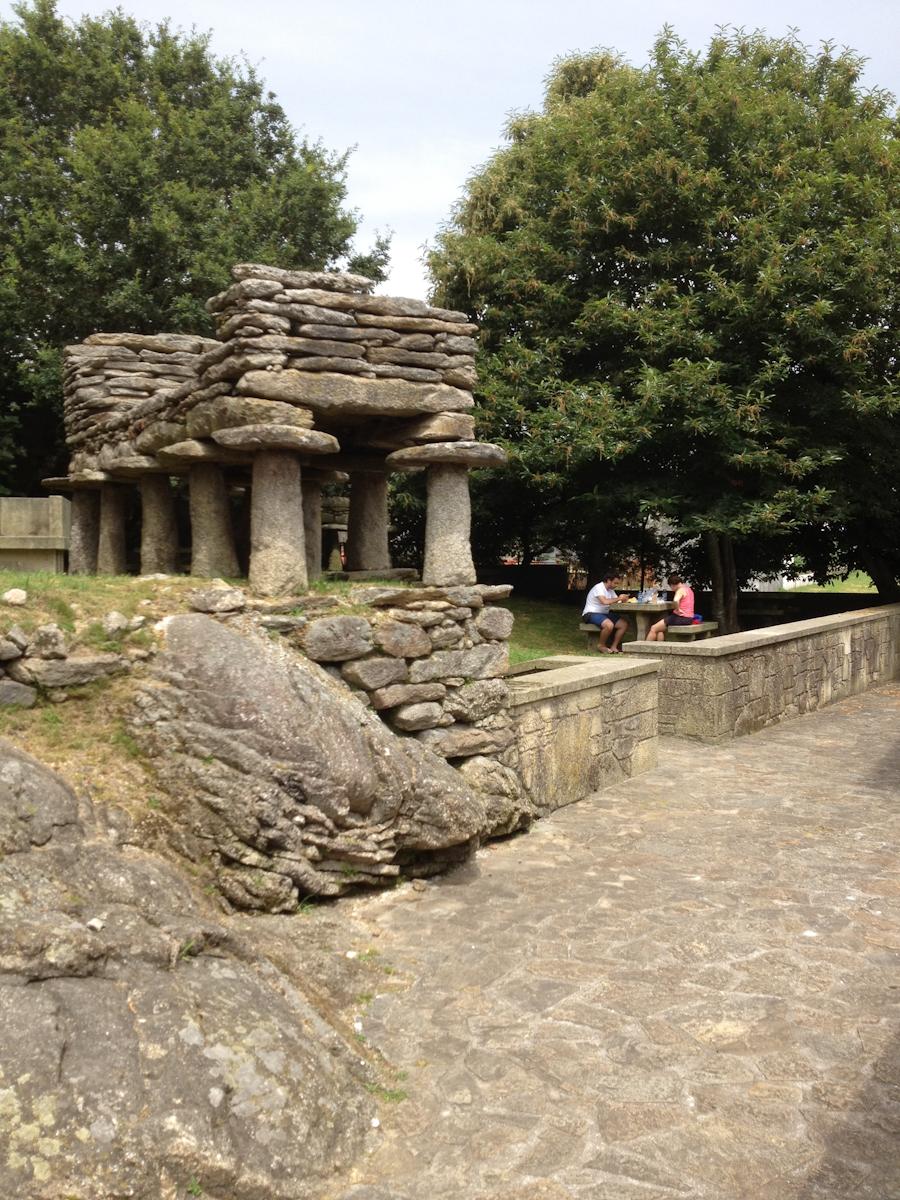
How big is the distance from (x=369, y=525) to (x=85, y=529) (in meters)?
3.60

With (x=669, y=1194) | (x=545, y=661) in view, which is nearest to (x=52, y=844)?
(x=669, y=1194)

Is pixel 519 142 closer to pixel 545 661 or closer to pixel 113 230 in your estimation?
pixel 113 230

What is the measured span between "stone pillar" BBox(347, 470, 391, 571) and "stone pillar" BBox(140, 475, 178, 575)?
155 centimetres

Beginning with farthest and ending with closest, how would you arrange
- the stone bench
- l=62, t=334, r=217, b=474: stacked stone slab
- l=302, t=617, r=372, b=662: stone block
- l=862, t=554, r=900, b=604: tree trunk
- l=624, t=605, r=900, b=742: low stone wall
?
1. l=862, t=554, r=900, b=604: tree trunk
2. the stone bench
3. l=624, t=605, r=900, b=742: low stone wall
4. l=62, t=334, r=217, b=474: stacked stone slab
5. l=302, t=617, r=372, b=662: stone block

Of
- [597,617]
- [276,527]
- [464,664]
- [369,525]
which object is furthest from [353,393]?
[597,617]

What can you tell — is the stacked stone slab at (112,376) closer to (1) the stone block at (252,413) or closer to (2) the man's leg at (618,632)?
(1) the stone block at (252,413)

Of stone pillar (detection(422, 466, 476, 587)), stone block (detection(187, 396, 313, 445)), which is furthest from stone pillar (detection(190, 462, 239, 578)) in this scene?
stone pillar (detection(422, 466, 476, 587))

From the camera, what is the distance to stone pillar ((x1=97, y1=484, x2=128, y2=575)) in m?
9.41

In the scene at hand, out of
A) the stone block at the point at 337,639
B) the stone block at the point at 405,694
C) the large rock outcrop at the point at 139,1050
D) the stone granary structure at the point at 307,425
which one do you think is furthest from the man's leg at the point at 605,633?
the large rock outcrop at the point at 139,1050

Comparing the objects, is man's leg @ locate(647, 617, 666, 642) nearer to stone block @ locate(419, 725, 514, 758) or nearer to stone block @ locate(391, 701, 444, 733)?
stone block @ locate(419, 725, 514, 758)

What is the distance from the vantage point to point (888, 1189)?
306cm

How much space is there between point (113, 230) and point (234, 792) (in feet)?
44.8

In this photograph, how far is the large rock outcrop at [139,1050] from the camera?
2.73 m

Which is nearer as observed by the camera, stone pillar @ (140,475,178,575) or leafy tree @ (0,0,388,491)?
stone pillar @ (140,475,178,575)
